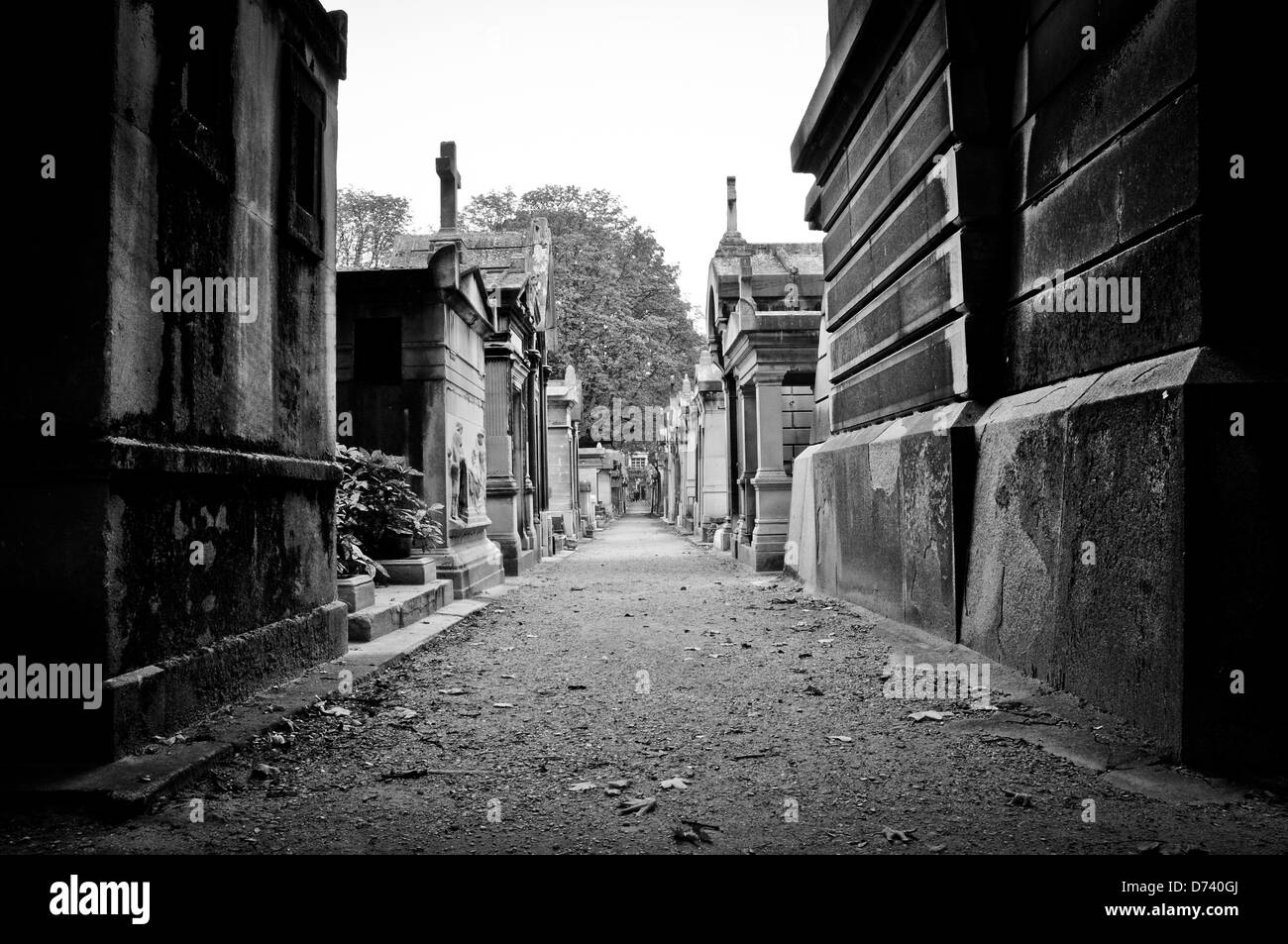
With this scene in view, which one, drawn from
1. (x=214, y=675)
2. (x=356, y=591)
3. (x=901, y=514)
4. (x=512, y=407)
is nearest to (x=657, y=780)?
(x=214, y=675)

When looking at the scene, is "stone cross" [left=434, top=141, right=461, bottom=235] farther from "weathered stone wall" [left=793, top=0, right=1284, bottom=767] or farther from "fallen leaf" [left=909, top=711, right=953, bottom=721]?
"fallen leaf" [left=909, top=711, right=953, bottom=721]

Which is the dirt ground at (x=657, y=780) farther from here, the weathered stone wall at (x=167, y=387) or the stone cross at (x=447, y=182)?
the stone cross at (x=447, y=182)

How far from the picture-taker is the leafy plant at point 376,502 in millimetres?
7453

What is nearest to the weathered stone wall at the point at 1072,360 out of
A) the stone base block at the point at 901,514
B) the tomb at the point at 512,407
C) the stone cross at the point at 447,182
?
the stone base block at the point at 901,514

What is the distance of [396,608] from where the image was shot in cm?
668

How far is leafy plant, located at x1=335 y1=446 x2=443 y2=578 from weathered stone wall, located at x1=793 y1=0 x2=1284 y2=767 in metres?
3.99

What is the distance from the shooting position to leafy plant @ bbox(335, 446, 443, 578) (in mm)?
7453

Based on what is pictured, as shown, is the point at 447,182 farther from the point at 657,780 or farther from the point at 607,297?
the point at 607,297

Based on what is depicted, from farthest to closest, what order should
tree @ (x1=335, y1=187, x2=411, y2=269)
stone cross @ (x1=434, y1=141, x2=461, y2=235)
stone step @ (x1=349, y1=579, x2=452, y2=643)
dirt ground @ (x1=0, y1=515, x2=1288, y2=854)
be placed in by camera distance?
tree @ (x1=335, y1=187, x2=411, y2=269) < stone cross @ (x1=434, y1=141, x2=461, y2=235) < stone step @ (x1=349, y1=579, x2=452, y2=643) < dirt ground @ (x1=0, y1=515, x2=1288, y2=854)

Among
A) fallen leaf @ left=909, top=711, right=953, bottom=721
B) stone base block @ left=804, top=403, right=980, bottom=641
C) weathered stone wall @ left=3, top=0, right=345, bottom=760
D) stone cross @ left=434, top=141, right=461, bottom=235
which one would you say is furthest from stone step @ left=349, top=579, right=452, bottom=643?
stone cross @ left=434, top=141, right=461, bottom=235

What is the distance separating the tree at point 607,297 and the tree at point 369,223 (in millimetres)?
6862
